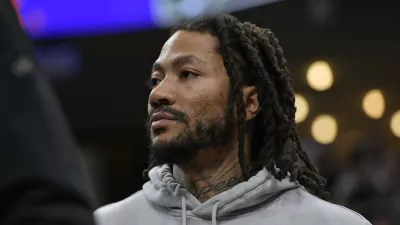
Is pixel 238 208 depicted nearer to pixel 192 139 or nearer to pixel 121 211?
pixel 192 139

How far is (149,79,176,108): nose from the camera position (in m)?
2.61

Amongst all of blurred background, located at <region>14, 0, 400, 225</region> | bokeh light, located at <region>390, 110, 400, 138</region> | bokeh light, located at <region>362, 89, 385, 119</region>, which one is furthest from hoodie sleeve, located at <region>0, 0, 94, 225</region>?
bokeh light, located at <region>390, 110, 400, 138</region>

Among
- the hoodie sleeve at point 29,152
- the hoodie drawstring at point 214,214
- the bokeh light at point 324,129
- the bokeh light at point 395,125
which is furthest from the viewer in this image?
the bokeh light at point 324,129

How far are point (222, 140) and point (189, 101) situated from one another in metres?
0.16

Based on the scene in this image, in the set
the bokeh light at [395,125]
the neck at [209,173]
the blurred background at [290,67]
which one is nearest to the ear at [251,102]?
the neck at [209,173]

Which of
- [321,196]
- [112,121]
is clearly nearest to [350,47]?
[112,121]

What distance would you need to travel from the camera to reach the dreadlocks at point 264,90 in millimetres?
2705

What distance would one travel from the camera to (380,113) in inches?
344

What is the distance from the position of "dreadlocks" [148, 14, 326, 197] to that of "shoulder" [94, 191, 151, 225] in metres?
0.18

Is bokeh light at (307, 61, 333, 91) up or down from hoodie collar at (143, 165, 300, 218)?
up

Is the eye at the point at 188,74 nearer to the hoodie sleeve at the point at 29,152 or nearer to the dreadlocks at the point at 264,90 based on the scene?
the dreadlocks at the point at 264,90

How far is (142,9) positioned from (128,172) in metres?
2.59

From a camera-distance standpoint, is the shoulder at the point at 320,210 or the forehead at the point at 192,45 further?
the forehead at the point at 192,45

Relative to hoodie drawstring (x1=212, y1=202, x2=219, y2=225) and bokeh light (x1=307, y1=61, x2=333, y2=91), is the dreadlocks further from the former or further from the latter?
bokeh light (x1=307, y1=61, x2=333, y2=91)
